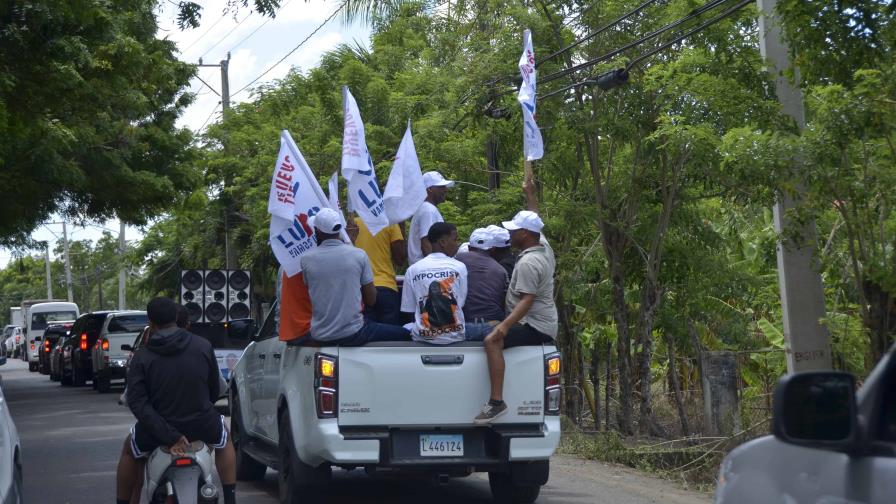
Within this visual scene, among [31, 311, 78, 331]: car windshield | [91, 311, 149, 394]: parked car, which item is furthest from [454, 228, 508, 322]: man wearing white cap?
[31, 311, 78, 331]: car windshield

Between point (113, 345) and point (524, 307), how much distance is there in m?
19.9

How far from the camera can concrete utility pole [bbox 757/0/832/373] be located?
10.4 meters

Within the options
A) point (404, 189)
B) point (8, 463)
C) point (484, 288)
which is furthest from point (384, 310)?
point (8, 463)

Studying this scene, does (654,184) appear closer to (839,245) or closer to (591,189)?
(591,189)

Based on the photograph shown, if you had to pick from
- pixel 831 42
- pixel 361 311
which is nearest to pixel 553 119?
pixel 831 42

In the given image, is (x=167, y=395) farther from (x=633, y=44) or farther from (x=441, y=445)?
(x=633, y=44)

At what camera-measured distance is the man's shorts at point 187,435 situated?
6.73 meters

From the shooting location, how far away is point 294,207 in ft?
30.7

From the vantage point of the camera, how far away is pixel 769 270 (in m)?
Result: 17.8

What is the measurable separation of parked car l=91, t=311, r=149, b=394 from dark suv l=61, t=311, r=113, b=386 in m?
1.12

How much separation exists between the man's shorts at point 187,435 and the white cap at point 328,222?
1.92m

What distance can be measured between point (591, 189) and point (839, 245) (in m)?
4.71

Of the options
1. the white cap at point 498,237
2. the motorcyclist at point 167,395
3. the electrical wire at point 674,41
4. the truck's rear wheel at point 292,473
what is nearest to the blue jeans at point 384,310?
the white cap at point 498,237

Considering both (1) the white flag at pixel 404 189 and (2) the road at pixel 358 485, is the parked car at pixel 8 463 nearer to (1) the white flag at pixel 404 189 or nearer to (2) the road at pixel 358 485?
(2) the road at pixel 358 485
